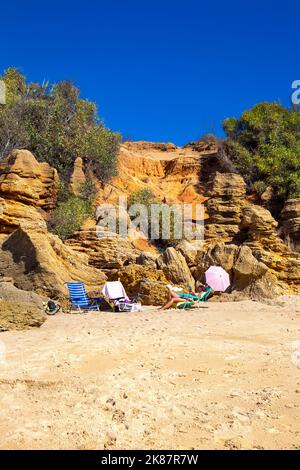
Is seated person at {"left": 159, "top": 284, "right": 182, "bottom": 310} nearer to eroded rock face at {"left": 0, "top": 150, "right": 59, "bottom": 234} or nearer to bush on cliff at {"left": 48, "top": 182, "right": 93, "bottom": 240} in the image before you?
eroded rock face at {"left": 0, "top": 150, "right": 59, "bottom": 234}

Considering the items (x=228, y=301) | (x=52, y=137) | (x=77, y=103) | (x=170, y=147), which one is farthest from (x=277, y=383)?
(x=170, y=147)

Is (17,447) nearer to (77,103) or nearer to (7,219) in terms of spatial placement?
(7,219)

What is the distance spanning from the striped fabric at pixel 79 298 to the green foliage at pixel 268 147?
1506cm

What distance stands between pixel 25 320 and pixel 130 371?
3.57 metres

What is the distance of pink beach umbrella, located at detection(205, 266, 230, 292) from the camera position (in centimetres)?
1177

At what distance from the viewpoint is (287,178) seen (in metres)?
24.0

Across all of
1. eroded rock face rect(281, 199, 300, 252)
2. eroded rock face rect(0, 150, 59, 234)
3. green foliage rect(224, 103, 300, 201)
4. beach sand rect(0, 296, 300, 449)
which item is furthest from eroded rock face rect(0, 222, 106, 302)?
green foliage rect(224, 103, 300, 201)

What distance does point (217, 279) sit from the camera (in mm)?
11891

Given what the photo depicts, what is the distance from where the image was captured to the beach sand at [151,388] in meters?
3.66

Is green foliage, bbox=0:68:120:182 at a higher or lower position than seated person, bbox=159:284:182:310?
higher

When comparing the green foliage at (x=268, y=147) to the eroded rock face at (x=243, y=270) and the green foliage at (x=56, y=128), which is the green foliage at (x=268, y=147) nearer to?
the green foliage at (x=56, y=128)

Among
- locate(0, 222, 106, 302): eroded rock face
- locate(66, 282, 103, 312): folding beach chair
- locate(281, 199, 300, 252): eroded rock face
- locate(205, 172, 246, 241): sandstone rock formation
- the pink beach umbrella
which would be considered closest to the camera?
locate(66, 282, 103, 312): folding beach chair

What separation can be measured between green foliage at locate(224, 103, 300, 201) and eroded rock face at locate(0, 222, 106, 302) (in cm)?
→ 1384
